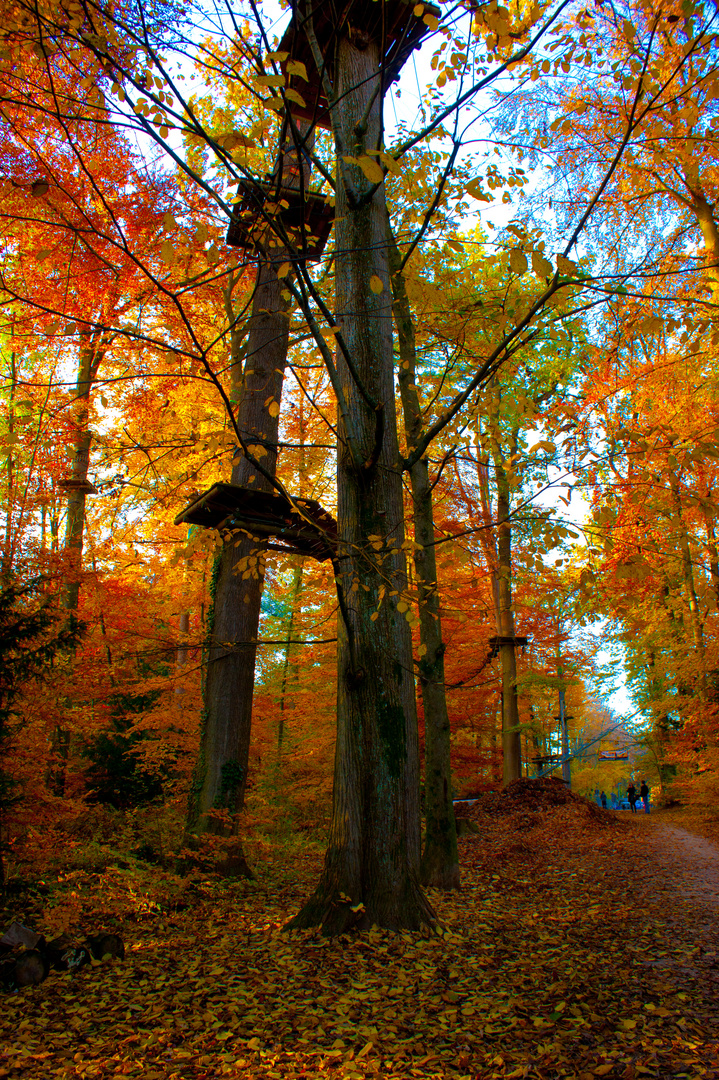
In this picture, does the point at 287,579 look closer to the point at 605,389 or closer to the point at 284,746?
the point at 284,746

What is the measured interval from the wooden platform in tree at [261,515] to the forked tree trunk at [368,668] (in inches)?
43.1

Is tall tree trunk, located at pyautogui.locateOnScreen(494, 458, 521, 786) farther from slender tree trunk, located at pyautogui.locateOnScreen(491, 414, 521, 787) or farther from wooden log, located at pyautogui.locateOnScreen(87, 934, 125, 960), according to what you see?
wooden log, located at pyautogui.locateOnScreen(87, 934, 125, 960)

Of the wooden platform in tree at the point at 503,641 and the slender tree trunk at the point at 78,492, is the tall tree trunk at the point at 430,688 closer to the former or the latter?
the slender tree trunk at the point at 78,492

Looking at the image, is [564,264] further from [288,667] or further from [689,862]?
[288,667]

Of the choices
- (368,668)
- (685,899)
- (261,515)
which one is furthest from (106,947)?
(685,899)

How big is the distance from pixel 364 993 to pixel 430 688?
149 inches

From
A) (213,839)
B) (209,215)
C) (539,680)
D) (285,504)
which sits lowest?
(213,839)

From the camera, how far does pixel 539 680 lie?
12883mm

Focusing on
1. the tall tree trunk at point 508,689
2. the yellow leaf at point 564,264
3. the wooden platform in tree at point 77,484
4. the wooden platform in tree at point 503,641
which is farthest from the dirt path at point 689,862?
the wooden platform in tree at point 77,484

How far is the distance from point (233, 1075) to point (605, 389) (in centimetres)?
934

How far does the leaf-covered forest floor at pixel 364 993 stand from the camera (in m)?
2.77

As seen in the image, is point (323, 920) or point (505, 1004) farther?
point (323, 920)

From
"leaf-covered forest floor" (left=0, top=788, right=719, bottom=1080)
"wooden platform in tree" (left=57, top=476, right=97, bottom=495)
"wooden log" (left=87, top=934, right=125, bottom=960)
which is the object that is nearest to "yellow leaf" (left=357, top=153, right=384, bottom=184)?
"leaf-covered forest floor" (left=0, top=788, right=719, bottom=1080)

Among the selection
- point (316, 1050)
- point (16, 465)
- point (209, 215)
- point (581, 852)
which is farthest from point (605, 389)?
point (16, 465)
